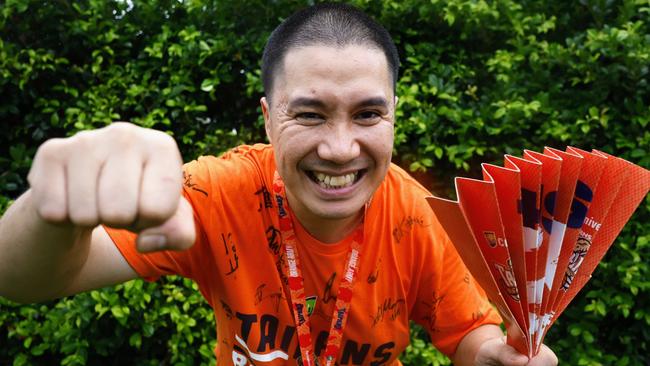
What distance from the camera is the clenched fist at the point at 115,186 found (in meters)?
1.12

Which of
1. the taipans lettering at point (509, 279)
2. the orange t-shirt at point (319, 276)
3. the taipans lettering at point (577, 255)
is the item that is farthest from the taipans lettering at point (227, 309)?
the taipans lettering at point (577, 255)

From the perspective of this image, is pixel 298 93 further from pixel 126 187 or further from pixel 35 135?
pixel 35 135

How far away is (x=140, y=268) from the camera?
6.84 feet

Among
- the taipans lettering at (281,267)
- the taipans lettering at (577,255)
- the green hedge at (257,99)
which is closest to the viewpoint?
the taipans lettering at (577,255)

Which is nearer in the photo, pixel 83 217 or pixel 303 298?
pixel 83 217

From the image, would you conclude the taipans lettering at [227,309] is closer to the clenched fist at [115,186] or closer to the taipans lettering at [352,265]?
the taipans lettering at [352,265]

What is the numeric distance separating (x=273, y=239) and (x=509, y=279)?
35.2 inches

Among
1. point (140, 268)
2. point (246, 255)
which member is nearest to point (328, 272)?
point (246, 255)

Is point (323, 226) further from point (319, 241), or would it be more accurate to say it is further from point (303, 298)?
point (303, 298)

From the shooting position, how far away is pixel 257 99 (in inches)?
151

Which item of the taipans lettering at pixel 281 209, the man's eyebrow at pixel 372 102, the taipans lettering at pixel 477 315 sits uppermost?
the man's eyebrow at pixel 372 102

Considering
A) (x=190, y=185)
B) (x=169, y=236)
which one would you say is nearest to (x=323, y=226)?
(x=190, y=185)

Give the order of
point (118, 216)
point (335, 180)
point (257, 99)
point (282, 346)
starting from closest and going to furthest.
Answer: point (118, 216) → point (335, 180) → point (282, 346) → point (257, 99)

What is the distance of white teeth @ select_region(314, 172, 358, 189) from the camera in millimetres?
2105
